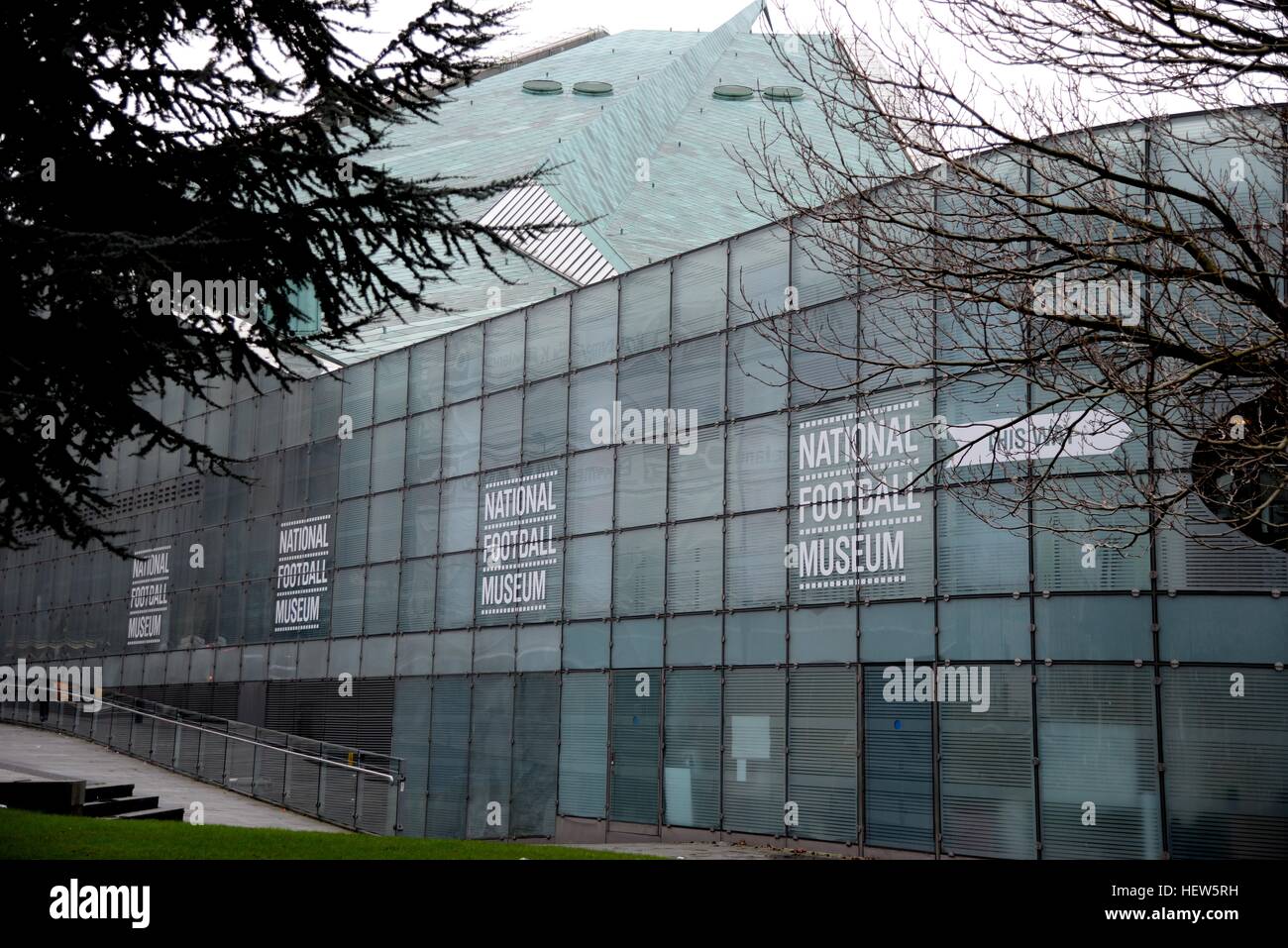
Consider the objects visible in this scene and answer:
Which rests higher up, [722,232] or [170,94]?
[722,232]

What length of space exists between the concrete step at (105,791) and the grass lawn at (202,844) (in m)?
4.40

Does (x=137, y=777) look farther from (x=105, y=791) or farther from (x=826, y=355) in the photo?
(x=826, y=355)

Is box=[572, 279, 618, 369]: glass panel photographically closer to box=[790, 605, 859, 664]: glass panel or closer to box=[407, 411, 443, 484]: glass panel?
box=[407, 411, 443, 484]: glass panel

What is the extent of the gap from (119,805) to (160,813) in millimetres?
670

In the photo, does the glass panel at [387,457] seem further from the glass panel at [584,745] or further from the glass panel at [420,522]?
the glass panel at [584,745]

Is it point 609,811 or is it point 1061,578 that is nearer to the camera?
point 1061,578

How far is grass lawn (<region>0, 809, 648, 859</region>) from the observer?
12242mm

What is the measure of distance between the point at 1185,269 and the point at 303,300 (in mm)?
29026

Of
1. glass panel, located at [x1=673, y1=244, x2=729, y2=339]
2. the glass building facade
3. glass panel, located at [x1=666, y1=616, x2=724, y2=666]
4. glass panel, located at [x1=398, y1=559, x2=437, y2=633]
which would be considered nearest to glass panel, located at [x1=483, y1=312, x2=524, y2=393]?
the glass building facade

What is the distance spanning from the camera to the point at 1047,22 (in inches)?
402

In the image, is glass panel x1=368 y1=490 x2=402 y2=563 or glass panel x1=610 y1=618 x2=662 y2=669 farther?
glass panel x1=368 y1=490 x2=402 y2=563

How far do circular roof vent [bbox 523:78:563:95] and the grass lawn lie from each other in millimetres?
42326
